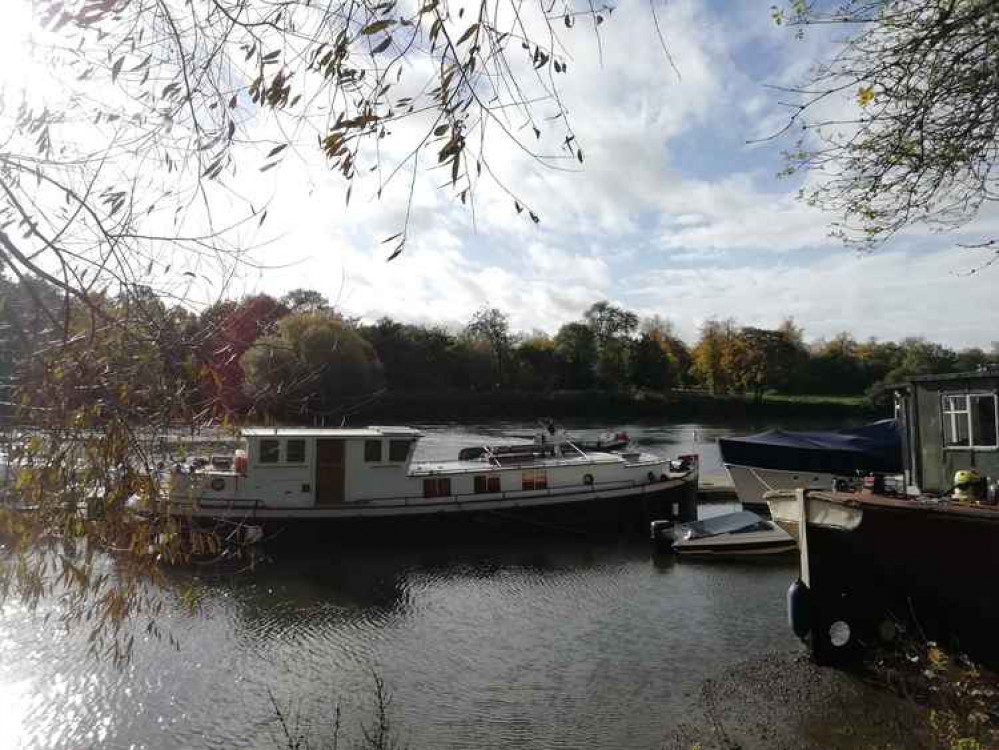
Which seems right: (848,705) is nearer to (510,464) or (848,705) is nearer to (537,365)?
(510,464)

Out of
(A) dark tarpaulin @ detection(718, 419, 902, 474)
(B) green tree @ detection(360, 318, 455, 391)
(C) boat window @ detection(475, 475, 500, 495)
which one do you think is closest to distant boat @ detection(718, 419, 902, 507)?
(A) dark tarpaulin @ detection(718, 419, 902, 474)

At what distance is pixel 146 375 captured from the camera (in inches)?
172

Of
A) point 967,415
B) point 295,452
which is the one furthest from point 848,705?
point 295,452

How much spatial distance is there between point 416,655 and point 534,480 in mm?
10213

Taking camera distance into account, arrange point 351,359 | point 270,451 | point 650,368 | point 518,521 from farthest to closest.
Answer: point 650,368 < point 351,359 < point 518,521 < point 270,451

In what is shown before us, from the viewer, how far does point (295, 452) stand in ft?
64.5

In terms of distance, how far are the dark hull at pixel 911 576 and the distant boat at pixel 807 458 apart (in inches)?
390

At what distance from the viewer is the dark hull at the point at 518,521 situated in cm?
1939

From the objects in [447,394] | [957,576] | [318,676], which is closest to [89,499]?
[318,676]

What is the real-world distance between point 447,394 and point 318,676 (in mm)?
66489

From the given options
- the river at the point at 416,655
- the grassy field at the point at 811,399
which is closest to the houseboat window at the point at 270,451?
the river at the point at 416,655

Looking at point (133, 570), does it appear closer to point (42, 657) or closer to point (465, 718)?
point (465, 718)

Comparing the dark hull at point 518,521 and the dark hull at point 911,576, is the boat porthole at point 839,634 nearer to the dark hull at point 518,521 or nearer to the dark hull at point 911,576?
the dark hull at point 911,576

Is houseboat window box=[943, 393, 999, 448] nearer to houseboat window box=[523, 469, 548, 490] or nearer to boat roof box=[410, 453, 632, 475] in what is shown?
boat roof box=[410, 453, 632, 475]
